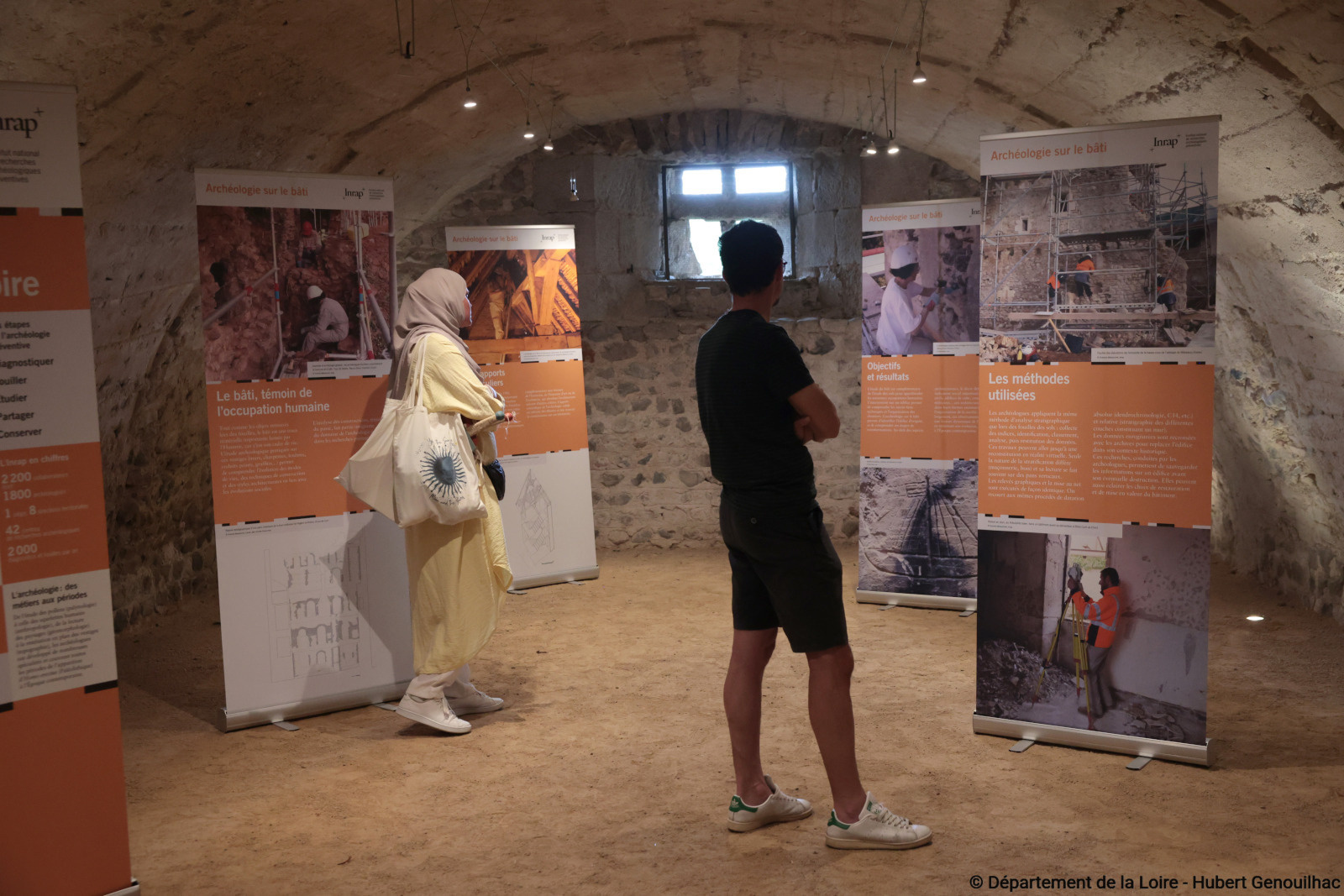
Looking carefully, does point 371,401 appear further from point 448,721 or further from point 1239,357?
point 1239,357

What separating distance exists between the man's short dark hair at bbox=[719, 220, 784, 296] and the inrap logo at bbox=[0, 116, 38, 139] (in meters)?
1.61

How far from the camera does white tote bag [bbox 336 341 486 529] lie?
361 cm

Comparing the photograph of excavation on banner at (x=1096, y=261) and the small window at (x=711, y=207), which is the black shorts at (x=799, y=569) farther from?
the small window at (x=711, y=207)

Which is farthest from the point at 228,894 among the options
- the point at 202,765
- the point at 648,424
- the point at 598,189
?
the point at 598,189

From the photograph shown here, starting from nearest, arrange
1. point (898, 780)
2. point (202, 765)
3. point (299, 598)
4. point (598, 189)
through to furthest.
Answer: point (898, 780) → point (202, 765) → point (299, 598) → point (598, 189)

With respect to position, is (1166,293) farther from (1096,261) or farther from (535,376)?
(535,376)

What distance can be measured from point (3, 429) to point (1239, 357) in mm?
5208

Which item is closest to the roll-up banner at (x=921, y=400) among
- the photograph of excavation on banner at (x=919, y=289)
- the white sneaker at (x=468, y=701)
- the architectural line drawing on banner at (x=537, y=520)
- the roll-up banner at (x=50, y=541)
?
the photograph of excavation on banner at (x=919, y=289)

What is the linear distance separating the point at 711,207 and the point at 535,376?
2.18m

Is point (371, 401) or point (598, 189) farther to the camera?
point (598, 189)

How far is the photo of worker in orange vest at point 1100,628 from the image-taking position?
3369 mm

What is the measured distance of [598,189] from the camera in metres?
7.19

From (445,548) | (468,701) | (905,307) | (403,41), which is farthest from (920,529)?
(403,41)

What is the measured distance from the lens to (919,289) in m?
5.39
